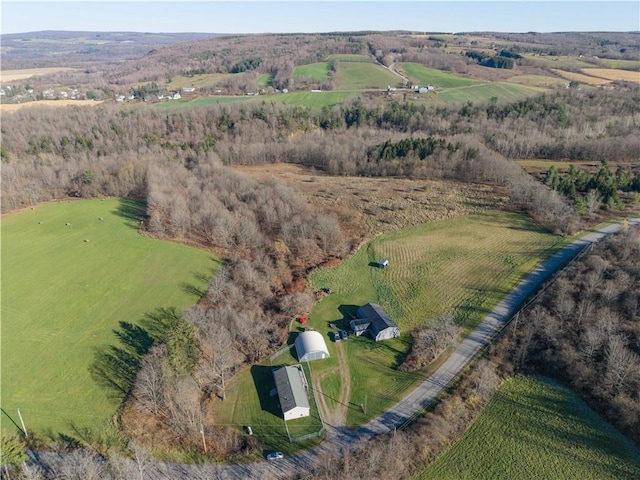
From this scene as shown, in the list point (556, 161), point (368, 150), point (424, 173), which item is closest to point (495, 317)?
point (424, 173)

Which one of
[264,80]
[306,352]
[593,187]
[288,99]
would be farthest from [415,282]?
[264,80]

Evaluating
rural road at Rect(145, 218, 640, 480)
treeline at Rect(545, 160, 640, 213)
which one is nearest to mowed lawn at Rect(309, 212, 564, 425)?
rural road at Rect(145, 218, 640, 480)

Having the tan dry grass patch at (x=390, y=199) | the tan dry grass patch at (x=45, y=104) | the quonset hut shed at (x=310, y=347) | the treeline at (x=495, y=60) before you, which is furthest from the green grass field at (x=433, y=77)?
the quonset hut shed at (x=310, y=347)

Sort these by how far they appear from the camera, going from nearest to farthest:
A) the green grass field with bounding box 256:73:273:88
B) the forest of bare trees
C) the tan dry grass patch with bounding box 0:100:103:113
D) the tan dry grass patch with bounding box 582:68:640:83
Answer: the forest of bare trees → the tan dry grass patch with bounding box 0:100:103:113 → the tan dry grass patch with bounding box 582:68:640:83 → the green grass field with bounding box 256:73:273:88

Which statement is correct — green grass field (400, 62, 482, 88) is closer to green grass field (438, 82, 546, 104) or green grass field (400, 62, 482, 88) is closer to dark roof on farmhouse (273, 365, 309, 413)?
green grass field (438, 82, 546, 104)

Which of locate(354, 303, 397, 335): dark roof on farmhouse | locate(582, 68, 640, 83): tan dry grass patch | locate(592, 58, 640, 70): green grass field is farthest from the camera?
locate(592, 58, 640, 70): green grass field

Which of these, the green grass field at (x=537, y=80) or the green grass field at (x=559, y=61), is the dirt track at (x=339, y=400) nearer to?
the green grass field at (x=537, y=80)
